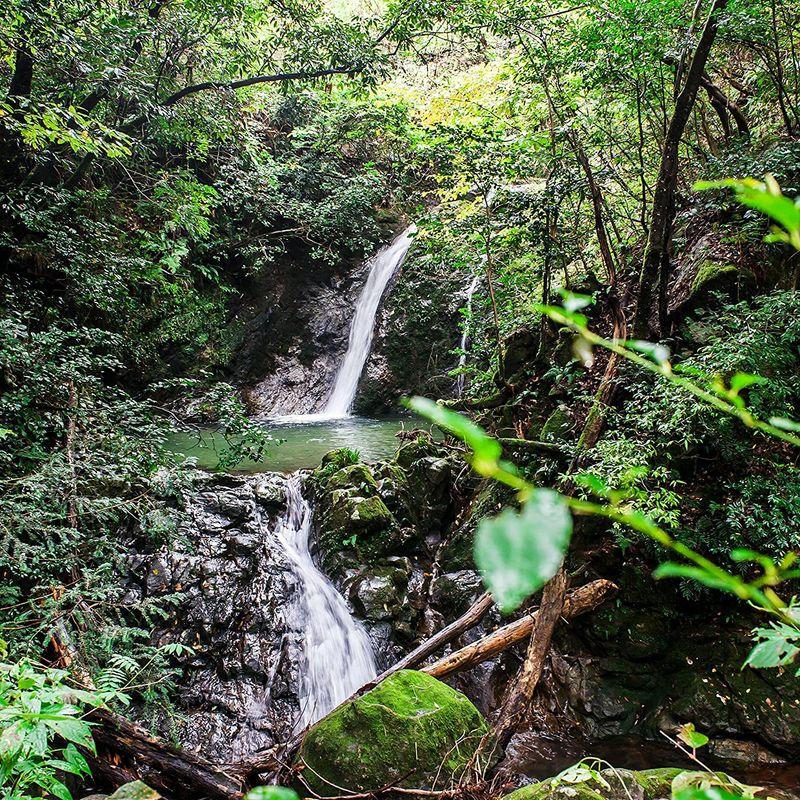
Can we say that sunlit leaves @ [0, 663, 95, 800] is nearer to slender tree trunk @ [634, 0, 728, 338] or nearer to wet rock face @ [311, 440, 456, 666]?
wet rock face @ [311, 440, 456, 666]

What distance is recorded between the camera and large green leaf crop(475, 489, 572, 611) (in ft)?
1.16

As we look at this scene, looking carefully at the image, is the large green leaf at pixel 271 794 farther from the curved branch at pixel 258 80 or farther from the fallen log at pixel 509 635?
the curved branch at pixel 258 80

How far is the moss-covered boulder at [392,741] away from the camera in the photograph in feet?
10.3

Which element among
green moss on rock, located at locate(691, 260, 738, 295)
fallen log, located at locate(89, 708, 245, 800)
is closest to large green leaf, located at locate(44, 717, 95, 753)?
fallen log, located at locate(89, 708, 245, 800)

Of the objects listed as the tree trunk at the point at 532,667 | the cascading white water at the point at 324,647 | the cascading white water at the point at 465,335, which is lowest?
the cascading white water at the point at 324,647

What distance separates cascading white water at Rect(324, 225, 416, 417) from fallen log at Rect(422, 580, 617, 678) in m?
9.35

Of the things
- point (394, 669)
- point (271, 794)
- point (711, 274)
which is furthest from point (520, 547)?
point (711, 274)

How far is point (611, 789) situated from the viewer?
2225 millimetres

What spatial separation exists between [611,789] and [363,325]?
12613mm

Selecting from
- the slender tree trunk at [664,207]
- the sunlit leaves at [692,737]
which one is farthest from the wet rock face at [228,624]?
the slender tree trunk at [664,207]

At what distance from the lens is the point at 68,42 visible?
4617 millimetres

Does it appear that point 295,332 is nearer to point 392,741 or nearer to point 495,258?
point 495,258

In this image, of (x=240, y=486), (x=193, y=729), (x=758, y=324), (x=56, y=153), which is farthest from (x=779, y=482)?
(x=56, y=153)

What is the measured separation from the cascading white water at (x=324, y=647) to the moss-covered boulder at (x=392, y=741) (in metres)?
1.34
